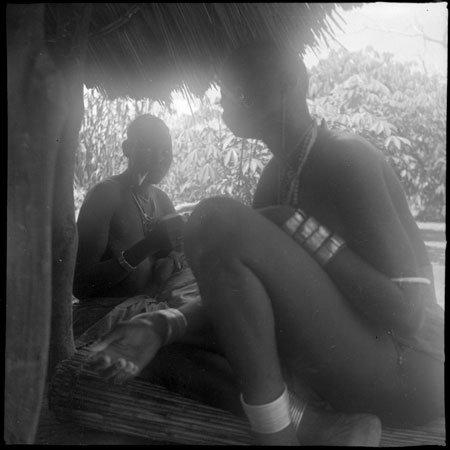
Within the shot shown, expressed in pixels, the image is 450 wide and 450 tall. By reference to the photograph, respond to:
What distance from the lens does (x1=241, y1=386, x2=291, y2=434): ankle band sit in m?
1.42

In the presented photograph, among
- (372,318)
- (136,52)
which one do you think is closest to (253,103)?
(136,52)

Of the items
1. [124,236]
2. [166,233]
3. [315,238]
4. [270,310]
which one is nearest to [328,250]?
[315,238]

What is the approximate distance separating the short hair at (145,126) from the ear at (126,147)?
0.03 m

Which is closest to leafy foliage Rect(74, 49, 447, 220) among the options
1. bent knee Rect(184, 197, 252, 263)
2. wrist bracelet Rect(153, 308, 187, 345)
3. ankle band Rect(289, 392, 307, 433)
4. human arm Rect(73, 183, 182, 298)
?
human arm Rect(73, 183, 182, 298)

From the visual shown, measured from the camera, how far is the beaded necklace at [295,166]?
1.53 meters

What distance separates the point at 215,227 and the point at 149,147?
18.1 inches

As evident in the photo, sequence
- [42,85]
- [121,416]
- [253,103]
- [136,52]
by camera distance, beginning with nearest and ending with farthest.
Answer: [42,85], [253,103], [121,416], [136,52]

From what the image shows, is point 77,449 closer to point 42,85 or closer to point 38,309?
point 38,309

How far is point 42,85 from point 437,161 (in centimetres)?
108

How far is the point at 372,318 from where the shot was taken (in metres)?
1.46

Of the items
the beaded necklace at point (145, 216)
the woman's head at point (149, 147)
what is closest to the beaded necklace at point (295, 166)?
the woman's head at point (149, 147)

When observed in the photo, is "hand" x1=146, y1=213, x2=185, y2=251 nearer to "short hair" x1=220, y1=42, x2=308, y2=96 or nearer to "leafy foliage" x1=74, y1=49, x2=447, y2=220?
"leafy foliage" x1=74, y1=49, x2=447, y2=220

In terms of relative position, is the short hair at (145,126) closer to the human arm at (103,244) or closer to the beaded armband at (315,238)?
the human arm at (103,244)

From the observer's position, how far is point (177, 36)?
1.72 m
